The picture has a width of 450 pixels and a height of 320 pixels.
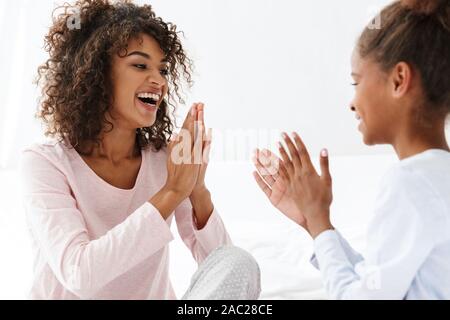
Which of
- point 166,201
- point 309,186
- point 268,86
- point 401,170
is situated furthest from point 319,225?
point 268,86

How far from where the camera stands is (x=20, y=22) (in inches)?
98.0

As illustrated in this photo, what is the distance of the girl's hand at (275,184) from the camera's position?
1.10 meters

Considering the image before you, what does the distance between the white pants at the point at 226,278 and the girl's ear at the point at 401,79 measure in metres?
0.40

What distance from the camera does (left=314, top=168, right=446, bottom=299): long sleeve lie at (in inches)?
31.5

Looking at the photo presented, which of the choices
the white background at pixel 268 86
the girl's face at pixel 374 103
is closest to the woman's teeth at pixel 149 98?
the girl's face at pixel 374 103

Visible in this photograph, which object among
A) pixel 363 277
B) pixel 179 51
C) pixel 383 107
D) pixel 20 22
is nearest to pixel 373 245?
pixel 363 277

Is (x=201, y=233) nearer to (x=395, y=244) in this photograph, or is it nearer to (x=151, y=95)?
(x=151, y=95)

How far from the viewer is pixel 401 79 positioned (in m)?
0.90

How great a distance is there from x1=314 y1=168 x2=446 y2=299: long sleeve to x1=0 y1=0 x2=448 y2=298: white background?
1.14 metres

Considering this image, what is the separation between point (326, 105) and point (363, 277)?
158cm

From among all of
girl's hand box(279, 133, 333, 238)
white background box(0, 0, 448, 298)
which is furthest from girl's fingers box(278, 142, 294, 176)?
white background box(0, 0, 448, 298)

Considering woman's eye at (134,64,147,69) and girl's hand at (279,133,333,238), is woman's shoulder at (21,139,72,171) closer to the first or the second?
woman's eye at (134,64,147,69)

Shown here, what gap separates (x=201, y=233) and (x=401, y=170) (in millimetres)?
537

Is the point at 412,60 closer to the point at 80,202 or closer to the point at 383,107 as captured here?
the point at 383,107
